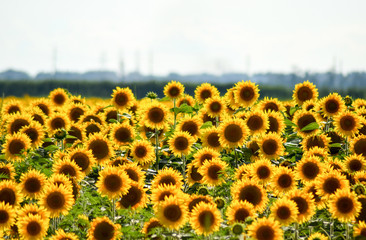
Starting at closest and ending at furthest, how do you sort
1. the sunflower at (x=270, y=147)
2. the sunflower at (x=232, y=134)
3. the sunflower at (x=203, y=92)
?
the sunflower at (x=270, y=147) < the sunflower at (x=232, y=134) < the sunflower at (x=203, y=92)

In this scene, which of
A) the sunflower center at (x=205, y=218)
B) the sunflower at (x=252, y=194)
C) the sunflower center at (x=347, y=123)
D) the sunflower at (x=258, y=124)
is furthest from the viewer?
the sunflower center at (x=347, y=123)

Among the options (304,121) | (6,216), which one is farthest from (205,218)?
(304,121)

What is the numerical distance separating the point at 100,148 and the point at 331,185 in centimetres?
295

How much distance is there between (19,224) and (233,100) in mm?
4198

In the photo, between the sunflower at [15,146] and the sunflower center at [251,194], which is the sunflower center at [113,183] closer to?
the sunflower center at [251,194]

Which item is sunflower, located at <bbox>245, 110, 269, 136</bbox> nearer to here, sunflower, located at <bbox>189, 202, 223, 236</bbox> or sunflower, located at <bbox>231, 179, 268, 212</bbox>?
sunflower, located at <bbox>231, 179, 268, 212</bbox>

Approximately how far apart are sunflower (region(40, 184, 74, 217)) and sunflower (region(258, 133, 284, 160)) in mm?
2514

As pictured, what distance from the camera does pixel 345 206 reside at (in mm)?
4109

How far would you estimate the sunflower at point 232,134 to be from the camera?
19.9 feet

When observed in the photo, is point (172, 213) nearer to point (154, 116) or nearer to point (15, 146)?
point (154, 116)

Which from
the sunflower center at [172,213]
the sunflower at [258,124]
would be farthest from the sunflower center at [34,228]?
the sunflower at [258,124]

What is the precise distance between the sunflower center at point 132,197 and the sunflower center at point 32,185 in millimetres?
1014

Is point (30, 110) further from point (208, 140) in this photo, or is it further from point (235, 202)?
point (235, 202)

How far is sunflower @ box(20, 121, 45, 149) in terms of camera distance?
6.81 meters
